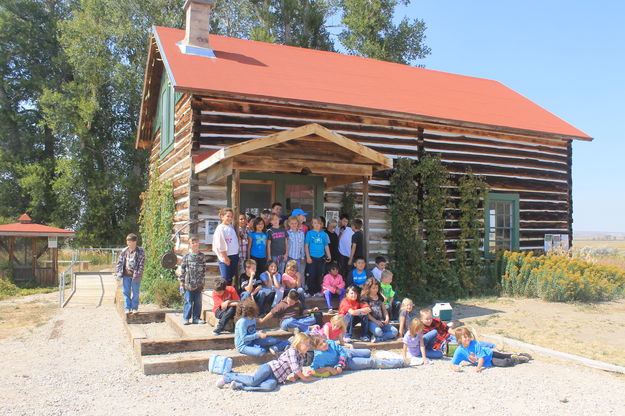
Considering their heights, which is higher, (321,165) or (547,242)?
(321,165)

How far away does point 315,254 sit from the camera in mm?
8906

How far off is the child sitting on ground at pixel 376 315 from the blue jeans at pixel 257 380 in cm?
227

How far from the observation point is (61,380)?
19.7 ft

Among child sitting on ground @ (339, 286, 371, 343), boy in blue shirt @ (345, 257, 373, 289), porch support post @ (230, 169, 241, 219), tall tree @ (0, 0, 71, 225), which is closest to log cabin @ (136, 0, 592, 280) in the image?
porch support post @ (230, 169, 241, 219)

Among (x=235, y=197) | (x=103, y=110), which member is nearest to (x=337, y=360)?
(x=235, y=197)

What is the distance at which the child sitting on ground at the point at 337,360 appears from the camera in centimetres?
615

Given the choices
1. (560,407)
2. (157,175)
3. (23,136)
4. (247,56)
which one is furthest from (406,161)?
(23,136)

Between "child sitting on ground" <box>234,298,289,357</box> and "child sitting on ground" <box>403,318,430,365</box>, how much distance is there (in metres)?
1.63

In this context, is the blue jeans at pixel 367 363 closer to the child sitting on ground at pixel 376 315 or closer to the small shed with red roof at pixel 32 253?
the child sitting on ground at pixel 376 315

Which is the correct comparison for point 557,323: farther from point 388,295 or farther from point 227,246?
point 227,246

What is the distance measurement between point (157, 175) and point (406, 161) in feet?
22.3

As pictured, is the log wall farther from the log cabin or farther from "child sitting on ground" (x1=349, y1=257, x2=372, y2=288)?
"child sitting on ground" (x1=349, y1=257, x2=372, y2=288)

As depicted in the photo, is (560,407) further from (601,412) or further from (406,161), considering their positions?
(406,161)

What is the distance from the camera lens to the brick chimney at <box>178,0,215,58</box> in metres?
12.4
